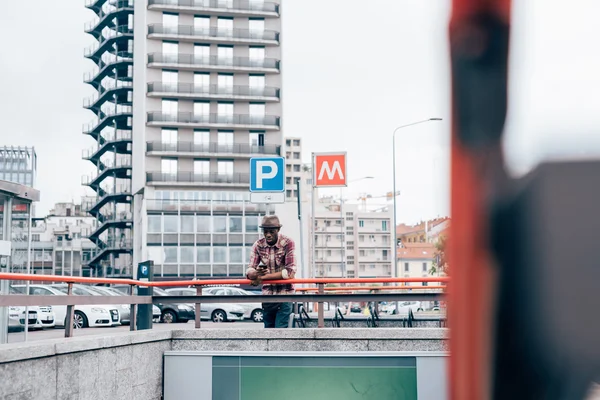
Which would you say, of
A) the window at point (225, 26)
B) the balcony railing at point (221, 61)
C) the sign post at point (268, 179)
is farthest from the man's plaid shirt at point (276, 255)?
the window at point (225, 26)

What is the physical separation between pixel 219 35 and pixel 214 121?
24.3 feet

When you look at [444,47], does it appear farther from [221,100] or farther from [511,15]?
[221,100]

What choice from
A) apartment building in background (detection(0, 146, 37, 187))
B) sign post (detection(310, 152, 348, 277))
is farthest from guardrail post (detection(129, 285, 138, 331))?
apartment building in background (detection(0, 146, 37, 187))

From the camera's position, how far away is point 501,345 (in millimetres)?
888

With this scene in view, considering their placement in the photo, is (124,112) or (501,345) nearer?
(501,345)

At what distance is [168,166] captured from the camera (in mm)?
66562

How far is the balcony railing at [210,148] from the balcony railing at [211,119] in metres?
1.85

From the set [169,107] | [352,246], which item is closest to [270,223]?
[169,107]

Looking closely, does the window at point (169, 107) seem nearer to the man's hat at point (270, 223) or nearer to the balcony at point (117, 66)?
the balcony at point (117, 66)

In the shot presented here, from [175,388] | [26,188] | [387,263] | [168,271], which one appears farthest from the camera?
[387,263]

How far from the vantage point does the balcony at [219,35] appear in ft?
220

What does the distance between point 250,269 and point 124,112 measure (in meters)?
66.8

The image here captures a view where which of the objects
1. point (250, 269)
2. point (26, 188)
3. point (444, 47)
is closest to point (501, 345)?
point (444, 47)

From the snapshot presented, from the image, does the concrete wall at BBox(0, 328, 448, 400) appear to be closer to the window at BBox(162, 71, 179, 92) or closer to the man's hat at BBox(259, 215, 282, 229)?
the man's hat at BBox(259, 215, 282, 229)
